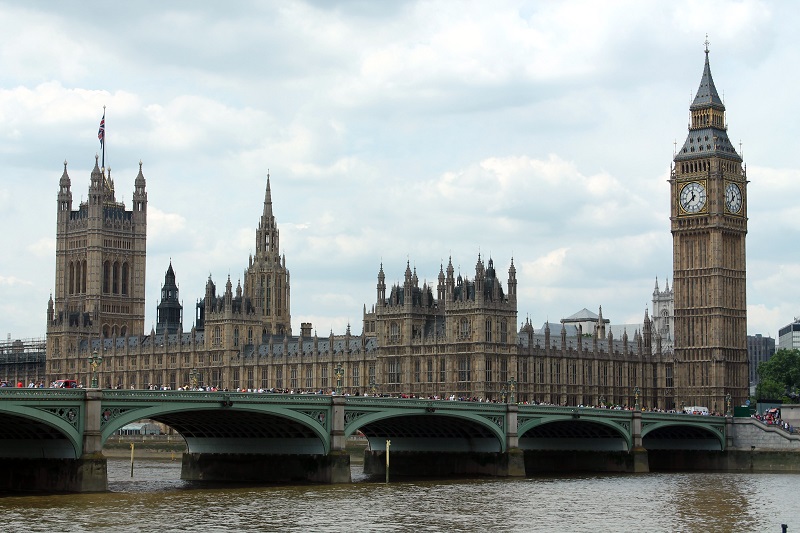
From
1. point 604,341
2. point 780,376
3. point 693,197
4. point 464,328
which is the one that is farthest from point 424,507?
point 780,376

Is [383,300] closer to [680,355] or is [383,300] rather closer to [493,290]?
[493,290]

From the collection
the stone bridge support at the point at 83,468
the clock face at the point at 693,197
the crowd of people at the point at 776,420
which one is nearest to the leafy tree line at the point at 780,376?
the clock face at the point at 693,197

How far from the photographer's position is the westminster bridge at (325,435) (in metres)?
81.9

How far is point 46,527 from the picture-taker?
219 feet

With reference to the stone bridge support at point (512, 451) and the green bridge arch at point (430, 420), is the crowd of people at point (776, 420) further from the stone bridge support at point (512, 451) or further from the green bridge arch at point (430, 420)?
the green bridge arch at point (430, 420)

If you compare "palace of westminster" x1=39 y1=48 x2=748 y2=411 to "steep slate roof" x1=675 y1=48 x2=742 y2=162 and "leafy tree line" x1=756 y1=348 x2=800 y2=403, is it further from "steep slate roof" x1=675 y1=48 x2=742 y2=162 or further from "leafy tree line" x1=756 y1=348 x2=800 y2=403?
"leafy tree line" x1=756 y1=348 x2=800 y2=403

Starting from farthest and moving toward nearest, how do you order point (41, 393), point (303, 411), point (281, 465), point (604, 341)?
point (604, 341), point (281, 465), point (303, 411), point (41, 393)

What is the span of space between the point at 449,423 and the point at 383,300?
57.1 m

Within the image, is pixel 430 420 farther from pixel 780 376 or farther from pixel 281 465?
pixel 780 376

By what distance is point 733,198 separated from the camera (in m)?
165

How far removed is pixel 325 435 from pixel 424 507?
50.7 feet

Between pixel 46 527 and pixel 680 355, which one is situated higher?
pixel 680 355

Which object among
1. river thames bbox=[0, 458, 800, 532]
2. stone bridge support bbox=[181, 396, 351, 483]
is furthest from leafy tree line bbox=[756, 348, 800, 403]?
stone bridge support bbox=[181, 396, 351, 483]

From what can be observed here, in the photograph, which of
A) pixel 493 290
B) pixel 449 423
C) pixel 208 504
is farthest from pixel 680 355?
pixel 208 504
